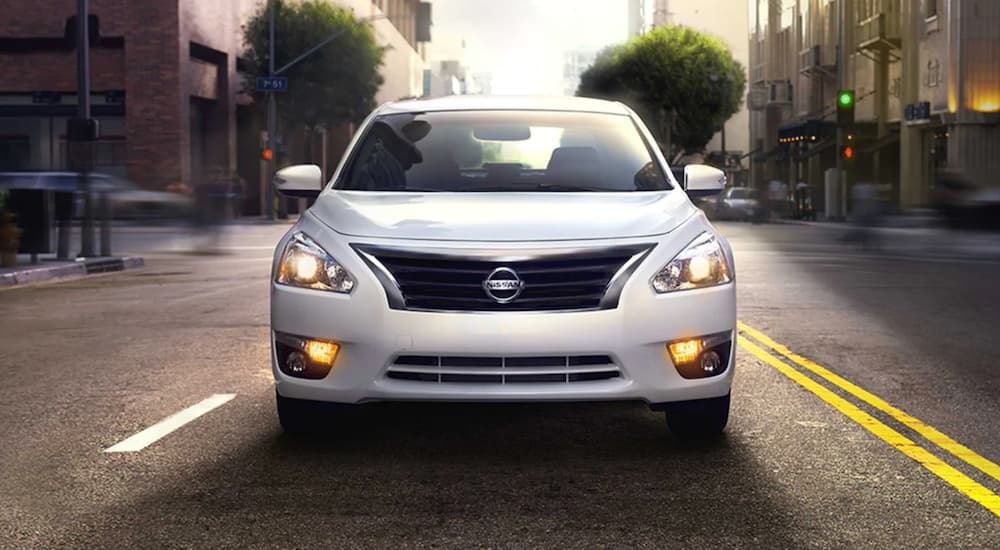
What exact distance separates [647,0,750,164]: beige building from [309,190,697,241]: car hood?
90793 millimetres

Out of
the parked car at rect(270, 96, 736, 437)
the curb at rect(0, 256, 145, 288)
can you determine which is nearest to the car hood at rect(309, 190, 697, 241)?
the parked car at rect(270, 96, 736, 437)

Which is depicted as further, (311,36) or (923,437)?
(311,36)

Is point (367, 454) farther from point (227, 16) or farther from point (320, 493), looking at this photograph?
point (227, 16)

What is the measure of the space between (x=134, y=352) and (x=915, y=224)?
22833 millimetres

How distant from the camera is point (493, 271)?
5953 millimetres

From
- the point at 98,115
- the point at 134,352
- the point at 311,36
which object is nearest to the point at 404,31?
the point at 311,36

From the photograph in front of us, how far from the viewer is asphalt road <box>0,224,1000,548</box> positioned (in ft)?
16.4

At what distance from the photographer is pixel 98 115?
4684cm

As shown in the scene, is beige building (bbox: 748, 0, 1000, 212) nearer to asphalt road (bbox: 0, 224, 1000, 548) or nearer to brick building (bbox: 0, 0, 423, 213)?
brick building (bbox: 0, 0, 423, 213)

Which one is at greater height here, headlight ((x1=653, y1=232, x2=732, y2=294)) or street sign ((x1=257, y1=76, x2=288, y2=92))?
street sign ((x1=257, y1=76, x2=288, y2=92))

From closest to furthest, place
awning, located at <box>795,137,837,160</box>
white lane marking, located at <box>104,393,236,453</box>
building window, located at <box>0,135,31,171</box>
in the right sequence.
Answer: white lane marking, located at <box>104,393,236,453</box> → building window, located at <box>0,135,31,171</box> → awning, located at <box>795,137,837,160</box>

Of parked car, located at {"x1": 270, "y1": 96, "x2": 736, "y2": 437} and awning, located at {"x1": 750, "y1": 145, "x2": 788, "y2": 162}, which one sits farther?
awning, located at {"x1": 750, "y1": 145, "x2": 788, "y2": 162}

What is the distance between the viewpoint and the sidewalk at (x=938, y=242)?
82.6 ft

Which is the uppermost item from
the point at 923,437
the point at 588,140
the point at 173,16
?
the point at 173,16
